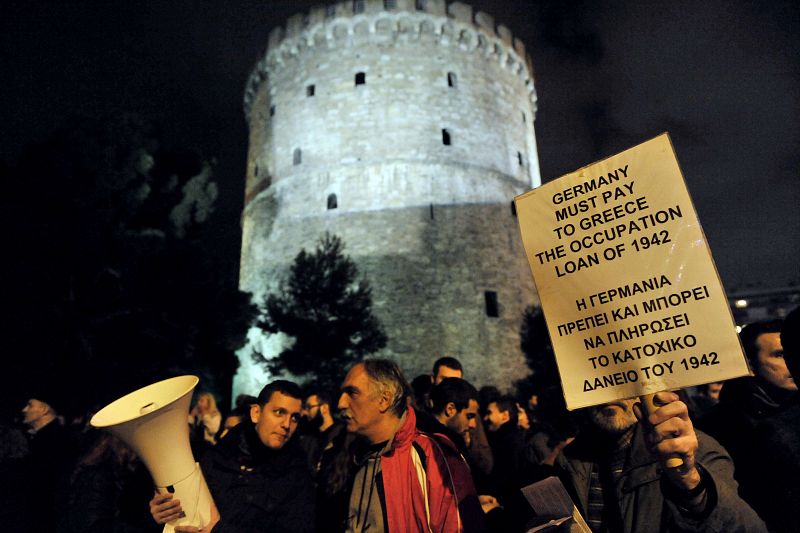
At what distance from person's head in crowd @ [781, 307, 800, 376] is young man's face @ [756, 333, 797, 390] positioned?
1077mm

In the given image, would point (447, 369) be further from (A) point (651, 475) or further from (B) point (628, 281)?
(B) point (628, 281)

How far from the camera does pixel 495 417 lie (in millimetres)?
3963

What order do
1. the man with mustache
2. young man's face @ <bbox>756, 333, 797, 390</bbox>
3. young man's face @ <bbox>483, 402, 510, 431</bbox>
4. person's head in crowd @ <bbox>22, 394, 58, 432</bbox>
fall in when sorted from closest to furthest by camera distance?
the man with mustache, young man's face @ <bbox>756, 333, 797, 390</bbox>, person's head in crowd @ <bbox>22, 394, 58, 432</bbox>, young man's face @ <bbox>483, 402, 510, 431</bbox>

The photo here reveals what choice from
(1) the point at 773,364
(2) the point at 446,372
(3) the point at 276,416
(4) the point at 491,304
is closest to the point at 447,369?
(2) the point at 446,372

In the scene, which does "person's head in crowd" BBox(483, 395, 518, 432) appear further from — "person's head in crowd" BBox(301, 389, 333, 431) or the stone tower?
the stone tower

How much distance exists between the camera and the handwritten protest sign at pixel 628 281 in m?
1.65

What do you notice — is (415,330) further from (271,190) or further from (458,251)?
(271,190)

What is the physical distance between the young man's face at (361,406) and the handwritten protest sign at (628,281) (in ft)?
2.64

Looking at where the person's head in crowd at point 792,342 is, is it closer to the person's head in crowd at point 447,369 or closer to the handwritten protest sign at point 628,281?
the handwritten protest sign at point 628,281

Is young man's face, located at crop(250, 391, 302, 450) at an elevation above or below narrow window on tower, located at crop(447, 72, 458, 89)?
below

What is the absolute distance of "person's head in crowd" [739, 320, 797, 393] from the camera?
93.0 inches

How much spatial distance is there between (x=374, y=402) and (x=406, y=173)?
14807 millimetres

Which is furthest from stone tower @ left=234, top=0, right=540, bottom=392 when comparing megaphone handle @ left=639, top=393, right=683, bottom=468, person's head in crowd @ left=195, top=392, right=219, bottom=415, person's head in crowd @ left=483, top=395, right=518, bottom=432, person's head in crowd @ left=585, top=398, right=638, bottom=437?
megaphone handle @ left=639, top=393, right=683, bottom=468

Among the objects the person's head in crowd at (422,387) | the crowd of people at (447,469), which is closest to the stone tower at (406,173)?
the person's head in crowd at (422,387)
